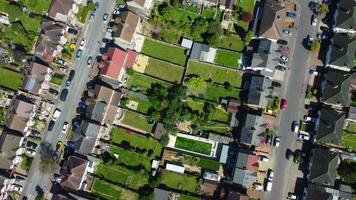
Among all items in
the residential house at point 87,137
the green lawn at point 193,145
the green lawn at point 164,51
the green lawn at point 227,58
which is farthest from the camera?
the green lawn at point 164,51

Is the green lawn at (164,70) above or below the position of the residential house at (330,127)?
above

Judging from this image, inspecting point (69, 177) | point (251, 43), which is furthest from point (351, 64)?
point (69, 177)

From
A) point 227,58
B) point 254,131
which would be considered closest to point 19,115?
point 227,58

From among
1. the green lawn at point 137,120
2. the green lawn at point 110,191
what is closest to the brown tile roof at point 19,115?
the green lawn at point 110,191

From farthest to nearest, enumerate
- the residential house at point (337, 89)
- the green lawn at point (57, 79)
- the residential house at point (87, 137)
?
1. the green lawn at point (57, 79)
2. the residential house at point (87, 137)
3. the residential house at point (337, 89)

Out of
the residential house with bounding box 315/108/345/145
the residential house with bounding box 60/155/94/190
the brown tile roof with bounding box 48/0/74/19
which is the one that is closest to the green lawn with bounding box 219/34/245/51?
the residential house with bounding box 315/108/345/145

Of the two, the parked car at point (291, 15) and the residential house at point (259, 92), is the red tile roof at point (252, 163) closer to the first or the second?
the residential house at point (259, 92)

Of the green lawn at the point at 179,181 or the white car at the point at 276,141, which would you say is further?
the green lawn at the point at 179,181

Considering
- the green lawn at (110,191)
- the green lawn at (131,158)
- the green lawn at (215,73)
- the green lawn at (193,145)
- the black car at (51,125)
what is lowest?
the green lawn at (110,191)

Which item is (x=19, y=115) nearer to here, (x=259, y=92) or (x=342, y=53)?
(x=259, y=92)
